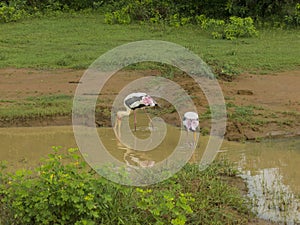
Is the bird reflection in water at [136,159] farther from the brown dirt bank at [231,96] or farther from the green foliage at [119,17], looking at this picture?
the green foliage at [119,17]

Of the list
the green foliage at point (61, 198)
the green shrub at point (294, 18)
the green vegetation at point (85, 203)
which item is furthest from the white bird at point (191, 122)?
the green shrub at point (294, 18)

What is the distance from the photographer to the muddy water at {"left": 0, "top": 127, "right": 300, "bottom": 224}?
19.5ft

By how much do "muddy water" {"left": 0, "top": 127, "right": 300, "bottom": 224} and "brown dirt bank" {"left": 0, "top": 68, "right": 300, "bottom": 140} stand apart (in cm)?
27

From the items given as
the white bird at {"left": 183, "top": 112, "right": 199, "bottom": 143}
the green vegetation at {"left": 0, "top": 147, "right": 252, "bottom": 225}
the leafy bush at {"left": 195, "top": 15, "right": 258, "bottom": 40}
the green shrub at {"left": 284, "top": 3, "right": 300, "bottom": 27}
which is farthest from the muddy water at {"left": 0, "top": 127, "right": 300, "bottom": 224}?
the green shrub at {"left": 284, "top": 3, "right": 300, "bottom": 27}

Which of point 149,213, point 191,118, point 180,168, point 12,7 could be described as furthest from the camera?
point 12,7

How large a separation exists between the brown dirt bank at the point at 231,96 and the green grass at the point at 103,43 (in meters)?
0.50

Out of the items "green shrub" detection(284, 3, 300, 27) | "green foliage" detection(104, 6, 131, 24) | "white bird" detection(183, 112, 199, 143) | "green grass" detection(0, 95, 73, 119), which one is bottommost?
"green foliage" detection(104, 6, 131, 24)

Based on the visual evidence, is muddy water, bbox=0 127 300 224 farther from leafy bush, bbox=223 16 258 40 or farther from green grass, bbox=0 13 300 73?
leafy bush, bbox=223 16 258 40

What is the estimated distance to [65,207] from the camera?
4.61m

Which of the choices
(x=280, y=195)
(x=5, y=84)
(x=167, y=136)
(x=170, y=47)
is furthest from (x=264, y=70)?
(x=280, y=195)

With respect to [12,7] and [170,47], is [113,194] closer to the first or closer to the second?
[170,47]

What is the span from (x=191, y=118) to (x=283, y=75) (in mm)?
3564

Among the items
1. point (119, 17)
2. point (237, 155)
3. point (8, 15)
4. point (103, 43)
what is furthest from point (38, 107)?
point (8, 15)

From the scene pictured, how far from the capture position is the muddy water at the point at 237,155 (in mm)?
5938
